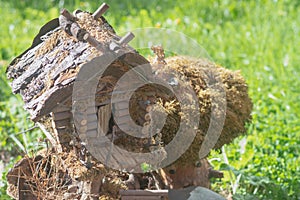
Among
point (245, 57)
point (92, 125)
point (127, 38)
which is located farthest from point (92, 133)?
point (245, 57)

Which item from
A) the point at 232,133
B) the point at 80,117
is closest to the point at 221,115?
the point at 232,133

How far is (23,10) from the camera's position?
8.39 m

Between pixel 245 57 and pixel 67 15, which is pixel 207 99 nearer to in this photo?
pixel 67 15

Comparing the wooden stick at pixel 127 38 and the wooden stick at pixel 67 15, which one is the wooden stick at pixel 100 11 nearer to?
the wooden stick at pixel 67 15

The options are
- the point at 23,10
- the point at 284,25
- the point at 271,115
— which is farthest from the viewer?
the point at 23,10

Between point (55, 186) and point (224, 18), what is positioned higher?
point (224, 18)

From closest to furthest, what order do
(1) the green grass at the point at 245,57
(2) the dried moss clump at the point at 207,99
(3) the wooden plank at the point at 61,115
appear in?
(3) the wooden plank at the point at 61,115
(2) the dried moss clump at the point at 207,99
(1) the green grass at the point at 245,57

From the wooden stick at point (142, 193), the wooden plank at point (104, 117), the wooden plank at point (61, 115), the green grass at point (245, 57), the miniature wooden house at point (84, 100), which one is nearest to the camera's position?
the miniature wooden house at point (84, 100)

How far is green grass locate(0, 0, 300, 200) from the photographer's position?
477 centimetres

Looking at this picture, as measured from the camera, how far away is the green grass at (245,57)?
4.77 metres

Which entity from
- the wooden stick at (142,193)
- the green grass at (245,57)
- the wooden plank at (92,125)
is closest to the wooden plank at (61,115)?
the wooden plank at (92,125)

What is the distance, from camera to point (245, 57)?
6797mm

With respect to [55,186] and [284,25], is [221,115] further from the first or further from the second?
[284,25]

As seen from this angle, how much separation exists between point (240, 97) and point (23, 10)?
5.07 m
